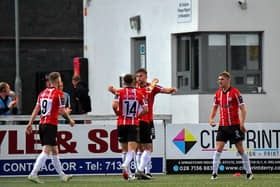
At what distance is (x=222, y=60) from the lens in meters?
28.0

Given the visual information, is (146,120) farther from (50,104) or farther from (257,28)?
(257,28)

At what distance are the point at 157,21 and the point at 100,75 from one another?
4.16 m

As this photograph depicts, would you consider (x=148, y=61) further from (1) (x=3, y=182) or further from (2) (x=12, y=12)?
(2) (x=12, y=12)

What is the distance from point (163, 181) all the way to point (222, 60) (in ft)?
30.9

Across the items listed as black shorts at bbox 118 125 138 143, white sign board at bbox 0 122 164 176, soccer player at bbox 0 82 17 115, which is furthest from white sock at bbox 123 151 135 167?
soccer player at bbox 0 82 17 115

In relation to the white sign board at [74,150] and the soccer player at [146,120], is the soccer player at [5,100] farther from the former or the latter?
the soccer player at [146,120]

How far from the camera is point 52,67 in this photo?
4572 centimetres

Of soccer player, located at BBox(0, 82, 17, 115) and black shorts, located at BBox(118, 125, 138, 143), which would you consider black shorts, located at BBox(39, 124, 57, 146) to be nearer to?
black shorts, located at BBox(118, 125, 138, 143)

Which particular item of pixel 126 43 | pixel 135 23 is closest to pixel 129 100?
pixel 135 23

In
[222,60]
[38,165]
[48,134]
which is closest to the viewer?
[38,165]

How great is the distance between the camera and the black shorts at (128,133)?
19.1 metres

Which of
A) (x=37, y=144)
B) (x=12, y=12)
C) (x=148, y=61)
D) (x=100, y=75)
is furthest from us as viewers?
(x=12, y=12)

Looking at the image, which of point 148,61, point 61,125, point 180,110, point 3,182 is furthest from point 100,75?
point 3,182

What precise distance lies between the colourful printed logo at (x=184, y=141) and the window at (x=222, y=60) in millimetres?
5585
